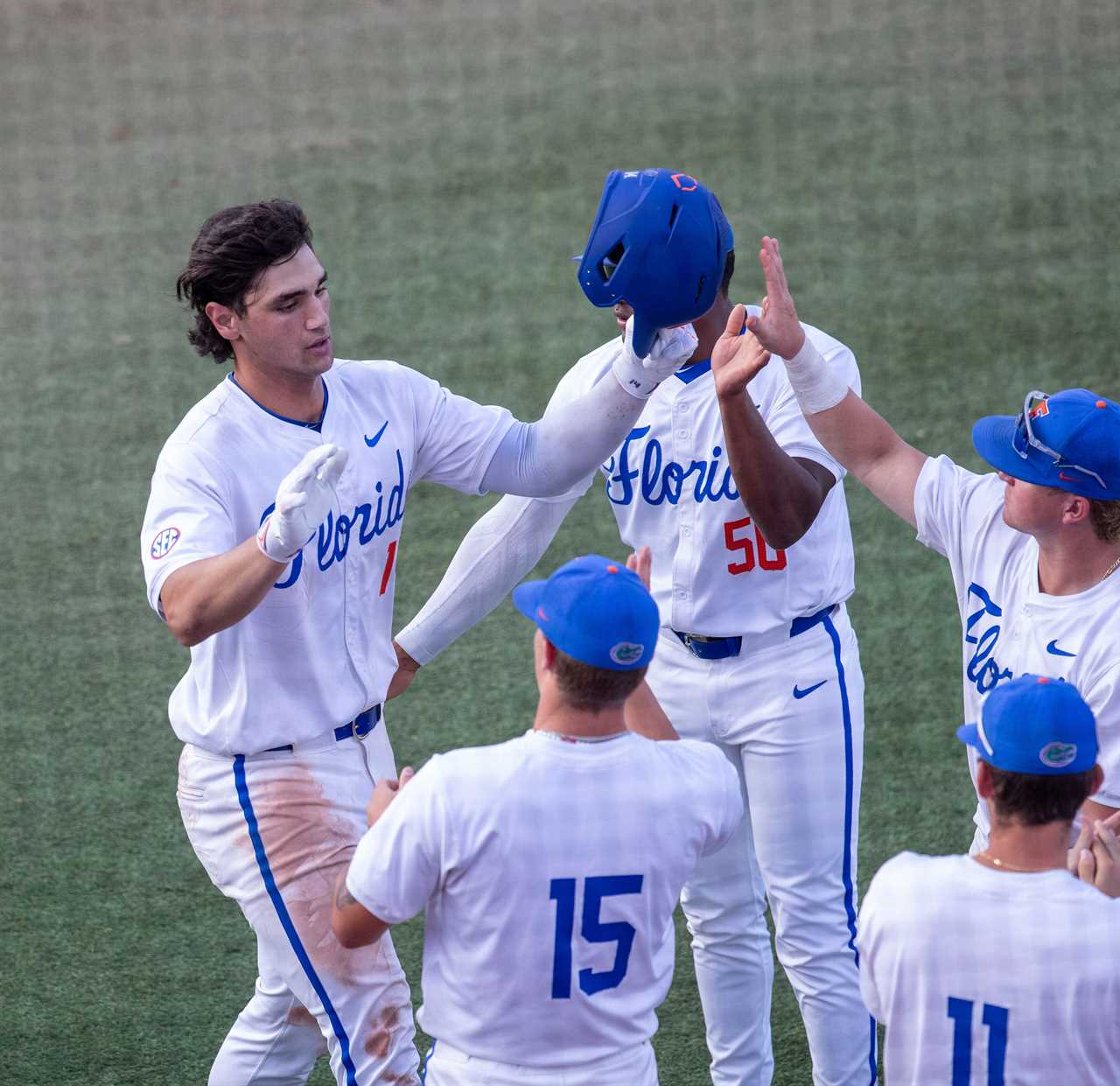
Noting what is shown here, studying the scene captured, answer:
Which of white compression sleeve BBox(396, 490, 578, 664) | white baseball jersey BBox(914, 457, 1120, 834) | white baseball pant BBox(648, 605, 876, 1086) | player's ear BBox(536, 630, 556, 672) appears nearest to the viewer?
player's ear BBox(536, 630, 556, 672)

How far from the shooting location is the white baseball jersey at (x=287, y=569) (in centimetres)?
300

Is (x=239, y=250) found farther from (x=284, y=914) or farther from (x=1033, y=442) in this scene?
(x=1033, y=442)

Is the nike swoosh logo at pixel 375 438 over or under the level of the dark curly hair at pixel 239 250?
under

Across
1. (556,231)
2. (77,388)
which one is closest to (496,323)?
(556,231)

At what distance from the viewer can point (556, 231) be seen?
9.42 m

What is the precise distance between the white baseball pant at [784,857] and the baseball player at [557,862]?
862mm

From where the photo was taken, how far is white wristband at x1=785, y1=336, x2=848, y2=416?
125 inches

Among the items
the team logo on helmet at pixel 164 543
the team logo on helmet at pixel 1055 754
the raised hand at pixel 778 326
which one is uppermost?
the raised hand at pixel 778 326

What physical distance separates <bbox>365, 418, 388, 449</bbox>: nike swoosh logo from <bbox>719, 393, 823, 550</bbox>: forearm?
2.21 ft

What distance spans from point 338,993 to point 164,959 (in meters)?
1.40

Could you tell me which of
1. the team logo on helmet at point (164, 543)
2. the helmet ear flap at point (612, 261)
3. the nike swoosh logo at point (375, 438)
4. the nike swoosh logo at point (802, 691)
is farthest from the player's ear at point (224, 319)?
the nike swoosh logo at point (802, 691)

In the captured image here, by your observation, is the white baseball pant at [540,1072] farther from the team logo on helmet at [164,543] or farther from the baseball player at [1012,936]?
the team logo on helmet at [164,543]

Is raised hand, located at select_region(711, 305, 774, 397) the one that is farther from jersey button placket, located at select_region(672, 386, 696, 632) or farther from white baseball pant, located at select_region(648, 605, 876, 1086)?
white baseball pant, located at select_region(648, 605, 876, 1086)

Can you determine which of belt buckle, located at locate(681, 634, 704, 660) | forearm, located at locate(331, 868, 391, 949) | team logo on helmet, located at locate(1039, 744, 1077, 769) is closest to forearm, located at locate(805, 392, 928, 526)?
belt buckle, located at locate(681, 634, 704, 660)
